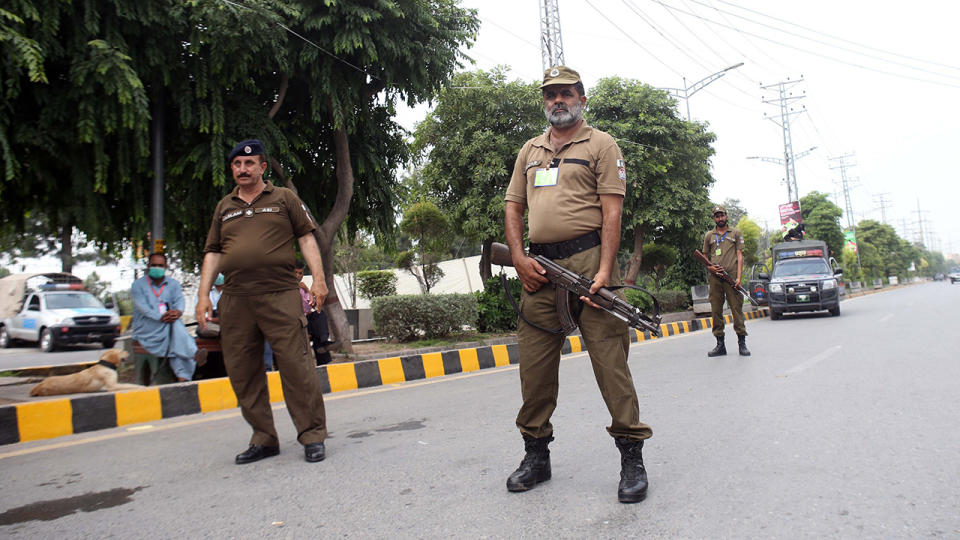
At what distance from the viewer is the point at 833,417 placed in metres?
4.19

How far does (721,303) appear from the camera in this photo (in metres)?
8.09

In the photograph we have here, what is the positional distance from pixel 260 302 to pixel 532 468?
1881 mm

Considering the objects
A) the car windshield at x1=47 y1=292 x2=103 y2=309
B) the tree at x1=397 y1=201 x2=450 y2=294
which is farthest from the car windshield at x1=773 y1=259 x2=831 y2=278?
the car windshield at x1=47 y1=292 x2=103 y2=309

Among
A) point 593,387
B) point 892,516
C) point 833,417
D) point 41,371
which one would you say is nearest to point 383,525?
point 892,516

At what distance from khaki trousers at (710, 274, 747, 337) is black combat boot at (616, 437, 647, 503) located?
5706 millimetres

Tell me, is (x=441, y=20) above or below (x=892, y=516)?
above

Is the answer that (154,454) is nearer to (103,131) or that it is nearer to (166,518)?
(166,518)

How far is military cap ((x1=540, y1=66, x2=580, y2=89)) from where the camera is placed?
Answer: 3.03m

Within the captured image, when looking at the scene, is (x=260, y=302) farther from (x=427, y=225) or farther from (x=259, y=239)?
(x=427, y=225)

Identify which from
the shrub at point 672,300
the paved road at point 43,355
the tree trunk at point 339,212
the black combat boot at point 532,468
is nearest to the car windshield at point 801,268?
the shrub at point 672,300

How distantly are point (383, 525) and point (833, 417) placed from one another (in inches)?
125

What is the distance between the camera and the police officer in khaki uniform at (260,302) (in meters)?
3.73

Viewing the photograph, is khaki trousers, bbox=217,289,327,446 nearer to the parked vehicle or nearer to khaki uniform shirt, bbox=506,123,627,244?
khaki uniform shirt, bbox=506,123,627,244

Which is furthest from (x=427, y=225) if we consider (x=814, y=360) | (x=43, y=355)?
(x=814, y=360)
